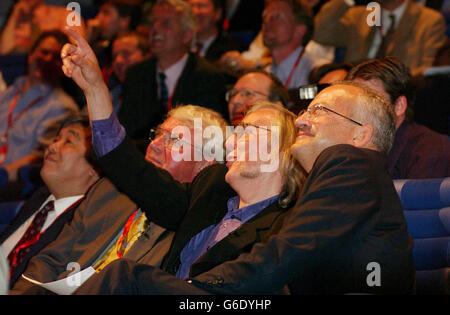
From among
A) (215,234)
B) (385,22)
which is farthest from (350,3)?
(215,234)

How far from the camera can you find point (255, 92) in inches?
129

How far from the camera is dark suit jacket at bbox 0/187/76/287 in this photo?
108 inches

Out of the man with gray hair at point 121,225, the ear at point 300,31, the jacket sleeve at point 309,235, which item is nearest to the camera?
the jacket sleeve at point 309,235

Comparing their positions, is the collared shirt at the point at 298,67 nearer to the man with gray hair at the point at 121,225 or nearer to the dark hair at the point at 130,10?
the man with gray hair at the point at 121,225

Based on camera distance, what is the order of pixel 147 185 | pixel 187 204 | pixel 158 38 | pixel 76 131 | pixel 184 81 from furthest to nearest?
pixel 158 38 < pixel 184 81 < pixel 76 131 < pixel 187 204 < pixel 147 185

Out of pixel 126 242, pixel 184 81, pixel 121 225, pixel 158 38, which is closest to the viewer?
pixel 126 242

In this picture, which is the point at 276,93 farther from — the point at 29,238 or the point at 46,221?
the point at 29,238

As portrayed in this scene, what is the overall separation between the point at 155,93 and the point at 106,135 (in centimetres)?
186

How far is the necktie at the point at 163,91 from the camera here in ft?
13.0

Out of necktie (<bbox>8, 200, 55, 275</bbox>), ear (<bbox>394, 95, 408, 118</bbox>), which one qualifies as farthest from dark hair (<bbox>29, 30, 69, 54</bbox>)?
ear (<bbox>394, 95, 408, 118</bbox>)

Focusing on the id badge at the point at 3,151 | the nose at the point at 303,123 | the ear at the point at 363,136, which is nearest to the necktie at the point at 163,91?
the id badge at the point at 3,151

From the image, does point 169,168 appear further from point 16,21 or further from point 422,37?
point 16,21

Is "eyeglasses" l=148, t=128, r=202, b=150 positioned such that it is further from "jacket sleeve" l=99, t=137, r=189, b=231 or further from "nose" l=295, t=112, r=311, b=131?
"nose" l=295, t=112, r=311, b=131
